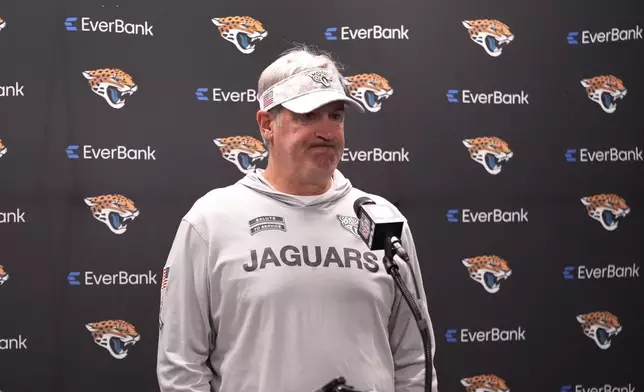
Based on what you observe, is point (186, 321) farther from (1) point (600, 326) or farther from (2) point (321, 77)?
(1) point (600, 326)

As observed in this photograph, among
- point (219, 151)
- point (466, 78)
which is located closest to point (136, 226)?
point (219, 151)

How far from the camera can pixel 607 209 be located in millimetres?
3076

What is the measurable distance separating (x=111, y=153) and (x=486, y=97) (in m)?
1.76

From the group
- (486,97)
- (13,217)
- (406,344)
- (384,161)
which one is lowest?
(406,344)

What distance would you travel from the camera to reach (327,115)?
1562mm

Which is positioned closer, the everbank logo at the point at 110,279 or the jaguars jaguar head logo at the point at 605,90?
the everbank logo at the point at 110,279

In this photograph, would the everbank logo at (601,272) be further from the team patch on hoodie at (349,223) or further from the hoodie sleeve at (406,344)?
the team patch on hoodie at (349,223)

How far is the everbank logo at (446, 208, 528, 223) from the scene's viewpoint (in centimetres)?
299

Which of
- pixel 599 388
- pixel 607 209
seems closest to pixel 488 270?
pixel 607 209

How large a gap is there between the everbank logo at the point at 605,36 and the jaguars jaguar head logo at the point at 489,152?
62 centimetres

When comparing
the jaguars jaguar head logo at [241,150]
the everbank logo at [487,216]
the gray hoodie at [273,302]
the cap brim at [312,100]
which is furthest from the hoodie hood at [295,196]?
the everbank logo at [487,216]

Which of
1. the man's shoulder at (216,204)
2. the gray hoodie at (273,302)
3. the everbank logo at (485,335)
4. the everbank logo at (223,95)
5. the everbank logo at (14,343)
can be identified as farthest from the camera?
the everbank logo at (485,335)

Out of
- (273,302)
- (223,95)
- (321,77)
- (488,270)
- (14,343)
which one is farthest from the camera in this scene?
(488,270)

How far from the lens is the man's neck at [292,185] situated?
1.61 metres
